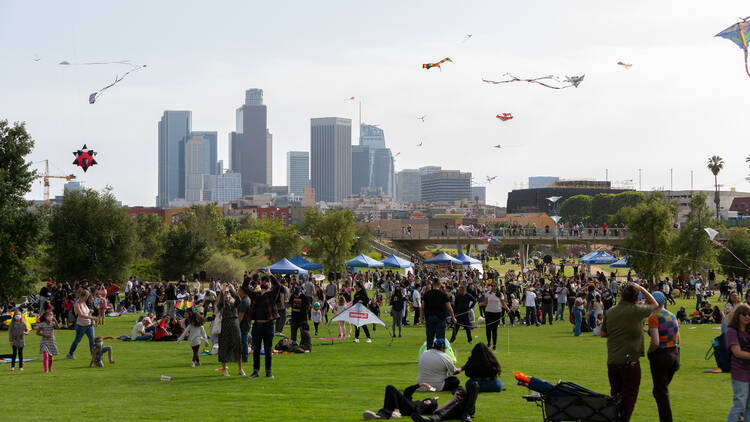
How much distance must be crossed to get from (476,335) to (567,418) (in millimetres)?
13852

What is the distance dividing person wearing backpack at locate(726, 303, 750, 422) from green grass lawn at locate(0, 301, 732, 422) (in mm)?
1763

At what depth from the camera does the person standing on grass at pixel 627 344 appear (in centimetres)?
866

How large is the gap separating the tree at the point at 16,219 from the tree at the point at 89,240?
15736mm

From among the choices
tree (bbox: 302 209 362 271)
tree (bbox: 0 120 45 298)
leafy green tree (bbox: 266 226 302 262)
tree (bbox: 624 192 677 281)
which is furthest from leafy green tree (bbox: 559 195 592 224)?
tree (bbox: 0 120 45 298)

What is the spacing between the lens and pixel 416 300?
2739 cm

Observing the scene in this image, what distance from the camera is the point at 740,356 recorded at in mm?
7773

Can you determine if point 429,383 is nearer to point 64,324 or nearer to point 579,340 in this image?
point 579,340

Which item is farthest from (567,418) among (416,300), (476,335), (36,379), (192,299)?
(192,299)

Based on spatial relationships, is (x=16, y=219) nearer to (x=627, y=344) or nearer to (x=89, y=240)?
(x=89, y=240)

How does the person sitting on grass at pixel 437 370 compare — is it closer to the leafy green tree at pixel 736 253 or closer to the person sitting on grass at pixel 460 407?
the person sitting on grass at pixel 460 407

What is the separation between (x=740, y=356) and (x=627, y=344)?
1.25 meters

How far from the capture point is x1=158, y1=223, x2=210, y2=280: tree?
57.6 metres

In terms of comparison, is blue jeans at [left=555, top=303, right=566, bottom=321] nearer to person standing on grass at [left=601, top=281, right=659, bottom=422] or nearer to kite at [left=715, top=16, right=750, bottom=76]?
kite at [left=715, top=16, right=750, bottom=76]

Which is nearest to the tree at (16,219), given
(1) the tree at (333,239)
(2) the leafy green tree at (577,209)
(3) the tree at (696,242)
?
(1) the tree at (333,239)
